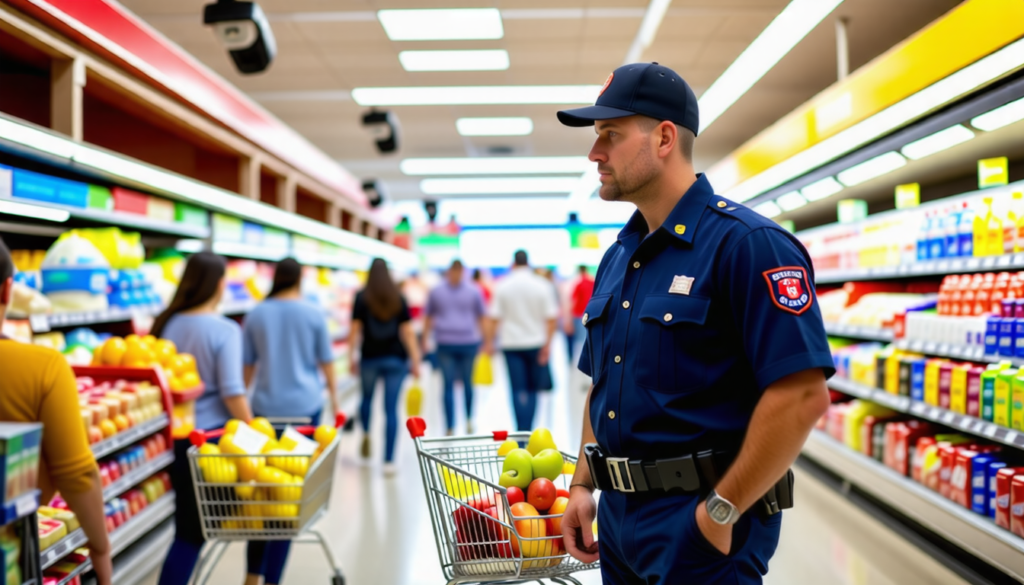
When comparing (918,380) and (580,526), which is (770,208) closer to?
(918,380)

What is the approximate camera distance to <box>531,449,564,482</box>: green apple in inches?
83.9

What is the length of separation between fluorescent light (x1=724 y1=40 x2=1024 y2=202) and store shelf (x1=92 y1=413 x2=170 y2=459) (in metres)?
4.10

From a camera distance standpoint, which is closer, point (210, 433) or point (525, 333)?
point (210, 433)

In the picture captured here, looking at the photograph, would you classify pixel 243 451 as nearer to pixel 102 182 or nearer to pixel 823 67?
pixel 102 182

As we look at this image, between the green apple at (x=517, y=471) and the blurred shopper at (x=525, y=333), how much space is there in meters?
4.40

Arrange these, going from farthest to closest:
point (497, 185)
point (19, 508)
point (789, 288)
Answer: point (497, 185) → point (19, 508) → point (789, 288)

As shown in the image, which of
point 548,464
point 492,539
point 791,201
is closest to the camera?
point 492,539

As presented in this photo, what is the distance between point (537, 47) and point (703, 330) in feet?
22.9

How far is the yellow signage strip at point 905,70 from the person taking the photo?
3.19 metres

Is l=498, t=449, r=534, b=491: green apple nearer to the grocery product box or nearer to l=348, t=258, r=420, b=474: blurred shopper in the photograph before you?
the grocery product box

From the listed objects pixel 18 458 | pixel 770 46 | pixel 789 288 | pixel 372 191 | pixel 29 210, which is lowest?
pixel 18 458

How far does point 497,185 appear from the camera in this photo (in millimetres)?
16703

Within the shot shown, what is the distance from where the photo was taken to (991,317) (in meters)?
3.73

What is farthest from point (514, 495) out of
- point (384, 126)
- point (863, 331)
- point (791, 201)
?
point (384, 126)
